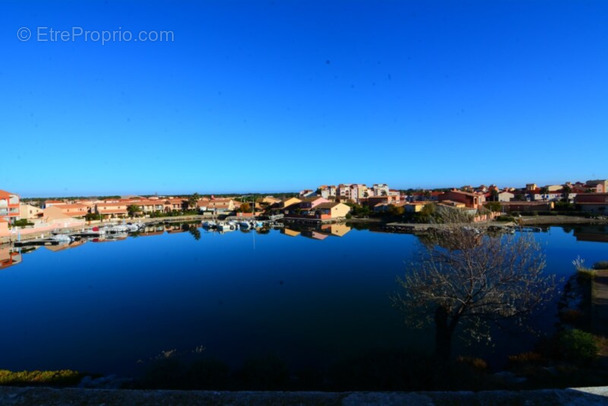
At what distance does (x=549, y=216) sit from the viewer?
44.2 m

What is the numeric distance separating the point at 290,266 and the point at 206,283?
514cm

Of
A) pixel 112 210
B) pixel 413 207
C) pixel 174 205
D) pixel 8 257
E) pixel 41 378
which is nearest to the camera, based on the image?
pixel 41 378

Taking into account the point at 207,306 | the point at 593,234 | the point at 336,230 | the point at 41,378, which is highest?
the point at 593,234

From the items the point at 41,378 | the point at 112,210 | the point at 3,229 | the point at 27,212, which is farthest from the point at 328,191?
the point at 41,378

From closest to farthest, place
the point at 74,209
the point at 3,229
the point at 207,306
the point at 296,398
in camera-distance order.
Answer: the point at 296,398 → the point at 207,306 → the point at 3,229 → the point at 74,209

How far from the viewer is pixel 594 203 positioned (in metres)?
45.1

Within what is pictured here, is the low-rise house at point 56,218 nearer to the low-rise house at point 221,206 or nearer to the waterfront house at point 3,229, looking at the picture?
the waterfront house at point 3,229

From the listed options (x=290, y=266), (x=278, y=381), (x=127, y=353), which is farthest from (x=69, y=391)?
(x=290, y=266)

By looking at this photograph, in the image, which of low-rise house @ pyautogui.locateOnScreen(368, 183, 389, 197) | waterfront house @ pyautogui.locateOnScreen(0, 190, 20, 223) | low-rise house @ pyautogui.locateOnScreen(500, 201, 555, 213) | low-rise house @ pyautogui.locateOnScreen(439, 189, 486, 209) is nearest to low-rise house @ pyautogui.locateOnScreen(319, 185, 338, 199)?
low-rise house @ pyautogui.locateOnScreen(368, 183, 389, 197)

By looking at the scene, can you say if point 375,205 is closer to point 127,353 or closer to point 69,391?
point 127,353

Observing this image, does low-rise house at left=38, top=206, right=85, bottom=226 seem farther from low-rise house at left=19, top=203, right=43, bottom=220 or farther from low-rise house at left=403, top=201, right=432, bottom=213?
low-rise house at left=403, top=201, right=432, bottom=213

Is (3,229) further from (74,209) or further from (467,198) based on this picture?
(467,198)

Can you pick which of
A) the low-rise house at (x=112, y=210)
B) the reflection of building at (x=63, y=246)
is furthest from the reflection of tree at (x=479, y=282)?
the low-rise house at (x=112, y=210)

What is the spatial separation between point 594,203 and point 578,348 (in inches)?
2047
